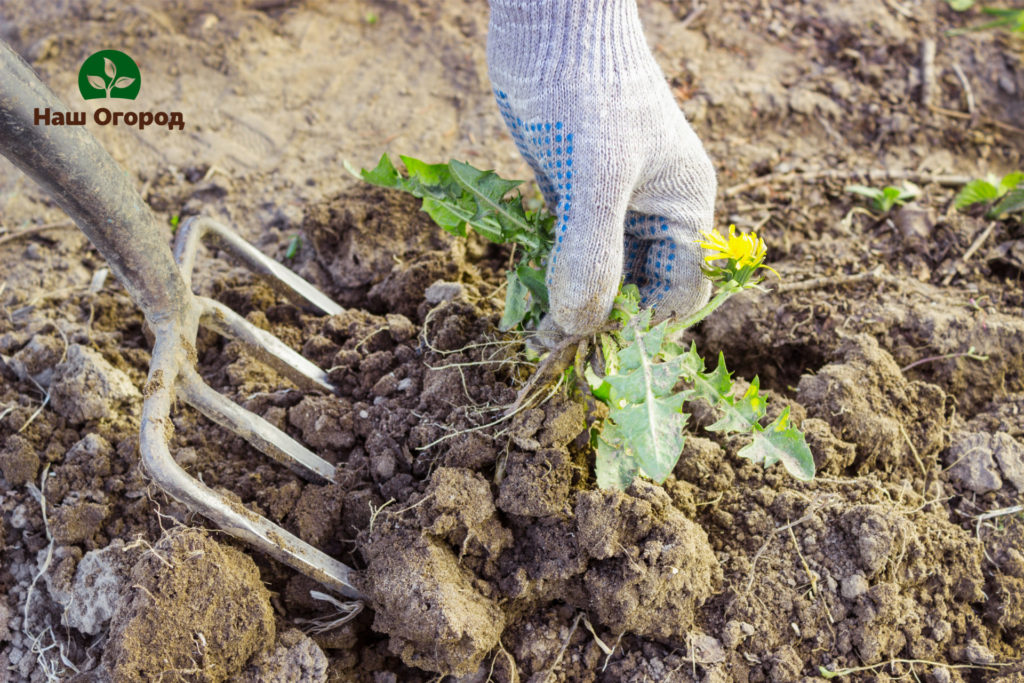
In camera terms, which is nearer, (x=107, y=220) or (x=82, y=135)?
(x=82, y=135)

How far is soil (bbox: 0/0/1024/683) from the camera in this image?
6.28 feet

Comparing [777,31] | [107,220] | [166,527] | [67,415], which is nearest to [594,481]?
[166,527]

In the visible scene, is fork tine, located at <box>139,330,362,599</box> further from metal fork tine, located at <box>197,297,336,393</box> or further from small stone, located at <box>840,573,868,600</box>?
small stone, located at <box>840,573,868,600</box>

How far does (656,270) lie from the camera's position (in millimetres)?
2182

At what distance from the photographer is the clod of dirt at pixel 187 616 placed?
5.89 ft

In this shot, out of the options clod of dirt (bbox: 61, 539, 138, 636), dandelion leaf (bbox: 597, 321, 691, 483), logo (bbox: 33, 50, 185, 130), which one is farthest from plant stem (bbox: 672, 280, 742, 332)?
logo (bbox: 33, 50, 185, 130)

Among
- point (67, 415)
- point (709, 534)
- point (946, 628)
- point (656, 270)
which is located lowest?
point (946, 628)

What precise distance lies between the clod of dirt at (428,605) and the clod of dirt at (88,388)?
0.98 meters

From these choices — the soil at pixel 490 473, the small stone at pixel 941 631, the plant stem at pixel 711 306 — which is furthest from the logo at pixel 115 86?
the small stone at pixel 941 631

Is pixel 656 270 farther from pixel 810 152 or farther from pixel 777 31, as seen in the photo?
pixel 777 31

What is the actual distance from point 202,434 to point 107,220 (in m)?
0.71

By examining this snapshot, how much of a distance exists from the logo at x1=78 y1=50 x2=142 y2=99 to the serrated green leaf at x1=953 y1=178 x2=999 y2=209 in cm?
371

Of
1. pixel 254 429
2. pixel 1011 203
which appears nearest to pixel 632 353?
pixel 254 429

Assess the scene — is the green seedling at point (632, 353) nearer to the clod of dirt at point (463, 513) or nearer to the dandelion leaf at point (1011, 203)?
the clod of dirt at point (463, 513)
